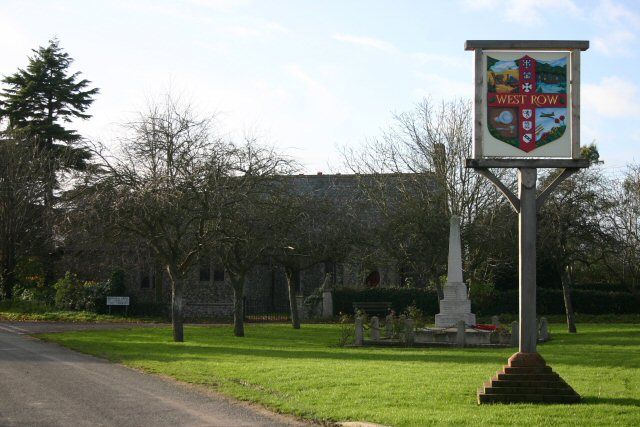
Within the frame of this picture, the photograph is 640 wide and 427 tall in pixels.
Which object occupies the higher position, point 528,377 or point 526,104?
point 526,104

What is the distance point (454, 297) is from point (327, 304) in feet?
55.5

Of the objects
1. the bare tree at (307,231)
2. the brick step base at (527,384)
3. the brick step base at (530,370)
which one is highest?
the bare tree at (307,231)

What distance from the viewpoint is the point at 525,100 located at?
46.6ft

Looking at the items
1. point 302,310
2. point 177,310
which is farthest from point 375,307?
point 177,310

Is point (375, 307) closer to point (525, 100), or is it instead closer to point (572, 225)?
point (572, 225)

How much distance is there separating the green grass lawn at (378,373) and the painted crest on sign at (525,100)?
14.7 ft

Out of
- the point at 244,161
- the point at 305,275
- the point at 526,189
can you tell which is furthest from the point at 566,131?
the point at 305,275

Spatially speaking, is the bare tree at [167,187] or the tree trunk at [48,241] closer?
the bare tree at [167,187]

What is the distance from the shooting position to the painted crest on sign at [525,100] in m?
14.2

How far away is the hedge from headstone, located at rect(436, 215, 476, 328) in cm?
1505

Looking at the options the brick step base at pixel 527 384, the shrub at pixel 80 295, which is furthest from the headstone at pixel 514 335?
the shrub at pixel 80 295

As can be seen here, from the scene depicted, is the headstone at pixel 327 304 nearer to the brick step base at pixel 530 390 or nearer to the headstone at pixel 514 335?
the headstone at pixel 514 335

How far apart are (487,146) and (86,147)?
1584 cm

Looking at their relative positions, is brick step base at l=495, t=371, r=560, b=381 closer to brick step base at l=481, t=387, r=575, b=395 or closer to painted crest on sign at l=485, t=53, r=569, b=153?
brick step base at l=481, t=387, r=575, b=395
